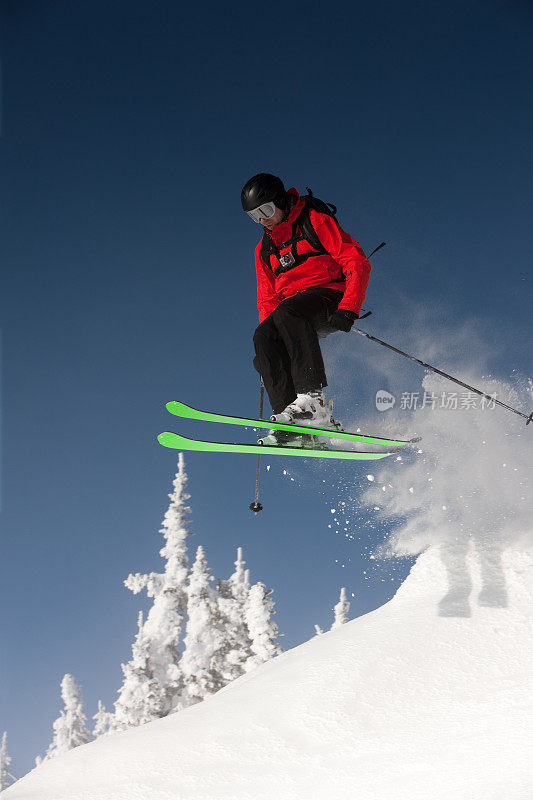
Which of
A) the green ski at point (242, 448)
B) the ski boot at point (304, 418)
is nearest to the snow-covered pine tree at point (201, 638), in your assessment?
the green ski at point (242, 448)

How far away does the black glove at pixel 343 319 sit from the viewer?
6.33 meters

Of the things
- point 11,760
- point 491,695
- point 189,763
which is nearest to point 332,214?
point 491,695

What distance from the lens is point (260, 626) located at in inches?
877

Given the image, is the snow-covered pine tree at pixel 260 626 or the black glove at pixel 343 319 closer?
the black glove at pixel 343 319

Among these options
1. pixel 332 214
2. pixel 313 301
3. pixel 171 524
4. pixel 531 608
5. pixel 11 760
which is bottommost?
pixel 11 760

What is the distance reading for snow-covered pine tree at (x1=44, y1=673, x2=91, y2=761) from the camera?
3117 centimetres

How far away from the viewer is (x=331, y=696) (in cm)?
630

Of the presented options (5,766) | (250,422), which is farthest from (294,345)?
(5,766)

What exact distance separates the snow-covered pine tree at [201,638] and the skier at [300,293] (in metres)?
17.5

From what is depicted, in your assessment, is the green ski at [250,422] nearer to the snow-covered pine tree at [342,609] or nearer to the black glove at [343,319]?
→ the black glove at [343,319]

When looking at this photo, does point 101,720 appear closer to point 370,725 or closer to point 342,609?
point 342,609

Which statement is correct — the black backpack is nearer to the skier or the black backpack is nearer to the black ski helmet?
the skier

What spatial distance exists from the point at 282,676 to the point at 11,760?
44.3 meters

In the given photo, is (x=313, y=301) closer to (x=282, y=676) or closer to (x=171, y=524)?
(x=282, y=676)
